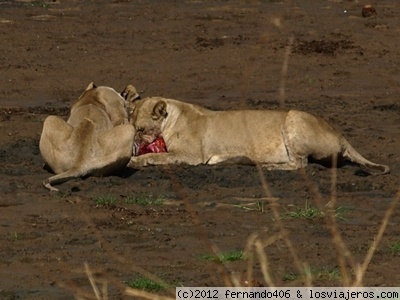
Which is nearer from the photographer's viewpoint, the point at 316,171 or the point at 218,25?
the point at 316,171

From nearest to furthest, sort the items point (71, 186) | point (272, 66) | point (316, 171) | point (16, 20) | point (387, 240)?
point (387, 240)
point (71, 186)
point (316, 171)
point (272, 66)
point (16, 20)

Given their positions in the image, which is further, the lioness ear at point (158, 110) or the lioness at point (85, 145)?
the lioness ear at point (158, 110)

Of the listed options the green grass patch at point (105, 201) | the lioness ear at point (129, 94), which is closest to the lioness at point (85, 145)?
the green grass patch at point (105, 201)

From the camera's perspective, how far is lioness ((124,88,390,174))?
11352 millimetres

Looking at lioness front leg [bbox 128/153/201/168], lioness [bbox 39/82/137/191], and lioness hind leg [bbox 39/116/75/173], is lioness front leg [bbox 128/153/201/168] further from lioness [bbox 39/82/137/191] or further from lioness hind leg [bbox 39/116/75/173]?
lioness hind leg [bbox 39/116/75/173]

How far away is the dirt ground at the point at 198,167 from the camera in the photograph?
26.8ft

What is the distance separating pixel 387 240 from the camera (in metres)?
8.84

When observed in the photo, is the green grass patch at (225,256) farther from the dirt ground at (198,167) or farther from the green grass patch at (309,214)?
the green grass patch at (309,214)

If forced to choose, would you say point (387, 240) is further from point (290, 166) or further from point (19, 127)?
point (19, 127)

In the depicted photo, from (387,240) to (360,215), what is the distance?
885mm

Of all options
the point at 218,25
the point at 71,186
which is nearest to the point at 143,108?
the point at 71,186

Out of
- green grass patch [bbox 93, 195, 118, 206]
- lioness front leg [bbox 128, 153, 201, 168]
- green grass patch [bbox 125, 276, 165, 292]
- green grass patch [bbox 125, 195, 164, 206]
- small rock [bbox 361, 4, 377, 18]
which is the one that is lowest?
small rock [bbox 361, 4, 377, 18]

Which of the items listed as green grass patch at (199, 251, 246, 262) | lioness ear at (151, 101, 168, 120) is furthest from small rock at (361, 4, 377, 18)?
green grass patch at (199, 251, 246, 262)

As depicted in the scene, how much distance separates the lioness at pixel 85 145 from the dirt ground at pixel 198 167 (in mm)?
126
